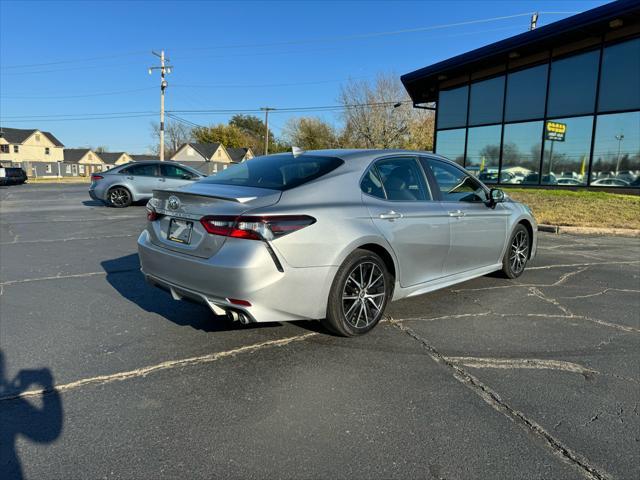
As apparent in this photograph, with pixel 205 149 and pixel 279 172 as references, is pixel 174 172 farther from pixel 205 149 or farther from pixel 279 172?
pixel 205 149

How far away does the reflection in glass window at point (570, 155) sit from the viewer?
1595 cm

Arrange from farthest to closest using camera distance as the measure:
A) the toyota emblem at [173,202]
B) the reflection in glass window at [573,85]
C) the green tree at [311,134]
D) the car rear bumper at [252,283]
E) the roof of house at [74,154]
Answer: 1. the roof of house at [74,154]
2. the green tree at [311,134]
3. the reflection in glass window at [573,85]
4. the toyota emblem at [173,202]
5. the car rear bumper at [252,283]

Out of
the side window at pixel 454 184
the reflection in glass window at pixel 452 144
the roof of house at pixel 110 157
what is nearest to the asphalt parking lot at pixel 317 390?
the side window at pixel 454 184

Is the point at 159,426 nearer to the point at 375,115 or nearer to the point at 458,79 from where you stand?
the point at 458,79

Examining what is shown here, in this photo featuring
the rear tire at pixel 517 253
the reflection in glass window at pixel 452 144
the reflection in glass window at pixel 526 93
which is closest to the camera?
the rear tire at pixel 517 253

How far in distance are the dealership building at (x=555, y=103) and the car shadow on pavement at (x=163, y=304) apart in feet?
52.1

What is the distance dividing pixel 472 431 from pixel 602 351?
186 cm

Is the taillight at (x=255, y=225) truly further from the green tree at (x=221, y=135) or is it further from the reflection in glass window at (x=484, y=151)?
the green tree at (x=221, y=135)

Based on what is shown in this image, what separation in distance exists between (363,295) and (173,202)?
1734mm

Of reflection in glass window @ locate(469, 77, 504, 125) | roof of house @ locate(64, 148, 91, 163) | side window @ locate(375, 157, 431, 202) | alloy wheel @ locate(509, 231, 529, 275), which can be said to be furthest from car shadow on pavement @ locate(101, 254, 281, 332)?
roof of house @ locate(64, 148, 91, 163)

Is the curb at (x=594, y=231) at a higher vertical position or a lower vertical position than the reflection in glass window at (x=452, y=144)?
lower

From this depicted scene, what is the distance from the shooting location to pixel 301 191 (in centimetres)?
334

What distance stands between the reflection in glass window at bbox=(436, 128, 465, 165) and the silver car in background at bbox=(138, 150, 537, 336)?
56.7ft

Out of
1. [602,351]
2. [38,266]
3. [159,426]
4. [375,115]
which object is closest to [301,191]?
[159,426]
